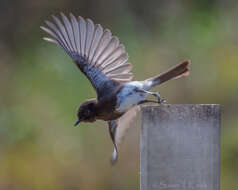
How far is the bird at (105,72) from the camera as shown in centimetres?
468

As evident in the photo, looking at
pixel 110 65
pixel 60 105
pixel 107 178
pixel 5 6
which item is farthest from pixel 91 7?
pixel 110 65

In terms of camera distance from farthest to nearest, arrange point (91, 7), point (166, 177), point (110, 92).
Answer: point (91, 7), point (110, 92), point (166, 177)

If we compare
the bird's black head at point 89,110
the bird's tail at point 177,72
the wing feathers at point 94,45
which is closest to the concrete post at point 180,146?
the bird's tail at point 177,72

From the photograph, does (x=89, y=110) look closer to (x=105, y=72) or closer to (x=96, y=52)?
(x=105, y=72)

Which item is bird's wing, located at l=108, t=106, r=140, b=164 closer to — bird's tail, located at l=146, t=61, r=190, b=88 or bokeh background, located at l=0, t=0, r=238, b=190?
bird's tail, located at l=146, t=61, r=190, b=88

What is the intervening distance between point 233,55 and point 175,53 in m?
0.94

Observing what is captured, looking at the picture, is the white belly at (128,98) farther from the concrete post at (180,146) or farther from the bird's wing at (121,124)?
the concrete post at (180,146)

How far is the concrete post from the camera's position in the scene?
2988 mm

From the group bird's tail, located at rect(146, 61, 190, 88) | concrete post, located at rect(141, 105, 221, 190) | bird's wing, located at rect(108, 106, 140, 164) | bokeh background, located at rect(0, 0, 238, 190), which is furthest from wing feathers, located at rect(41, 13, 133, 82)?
bokeh background, located at rect(0, 0, 238, 190)

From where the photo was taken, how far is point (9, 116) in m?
8.23

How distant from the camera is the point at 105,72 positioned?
506cm

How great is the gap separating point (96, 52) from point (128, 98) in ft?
2.05

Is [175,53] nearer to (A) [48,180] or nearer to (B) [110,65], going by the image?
(A) [48,180]

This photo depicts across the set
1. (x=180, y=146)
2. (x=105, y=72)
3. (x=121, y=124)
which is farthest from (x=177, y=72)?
(x=180, y=146)
